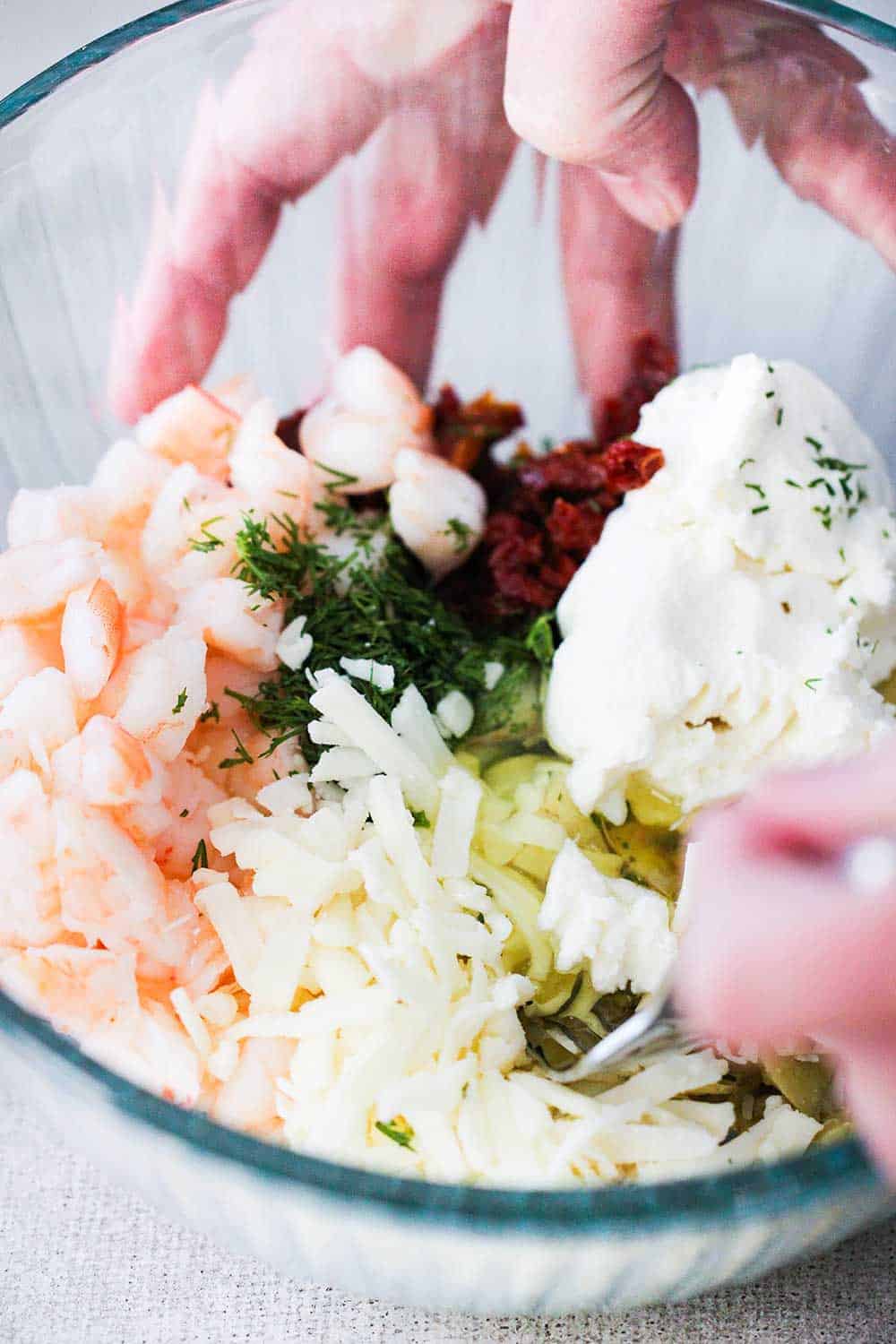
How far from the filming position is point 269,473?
1.45 meters

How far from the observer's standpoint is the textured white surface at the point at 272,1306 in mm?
1154

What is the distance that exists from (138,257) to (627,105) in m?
0.62

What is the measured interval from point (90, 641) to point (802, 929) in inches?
28.5

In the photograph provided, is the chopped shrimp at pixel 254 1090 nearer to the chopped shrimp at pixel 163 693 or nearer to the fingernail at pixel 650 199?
the chopped shrimp at pixel 163 693

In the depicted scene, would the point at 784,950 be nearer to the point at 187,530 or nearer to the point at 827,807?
the point at 827,807

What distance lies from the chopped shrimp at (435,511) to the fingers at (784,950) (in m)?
0.83

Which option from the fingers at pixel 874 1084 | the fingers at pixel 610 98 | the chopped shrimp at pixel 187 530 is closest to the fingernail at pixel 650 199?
the fingers at pixel 610 98

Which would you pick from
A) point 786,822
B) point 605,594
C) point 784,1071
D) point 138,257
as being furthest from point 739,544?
point 138,257

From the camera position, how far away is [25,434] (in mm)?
1566

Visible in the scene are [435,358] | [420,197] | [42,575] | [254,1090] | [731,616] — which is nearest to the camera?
[254,1090]

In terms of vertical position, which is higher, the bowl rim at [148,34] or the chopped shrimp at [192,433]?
the bowl rim at [148,34]

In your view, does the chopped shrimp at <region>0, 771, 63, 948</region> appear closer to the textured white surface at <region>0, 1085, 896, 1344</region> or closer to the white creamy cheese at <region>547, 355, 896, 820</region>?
the textured white surface at <region>0, 1085, 896, 1344</region>

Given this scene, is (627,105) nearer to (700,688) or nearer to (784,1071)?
(700,688)

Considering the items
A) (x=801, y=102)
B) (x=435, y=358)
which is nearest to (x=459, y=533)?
(x=435, y=358)
